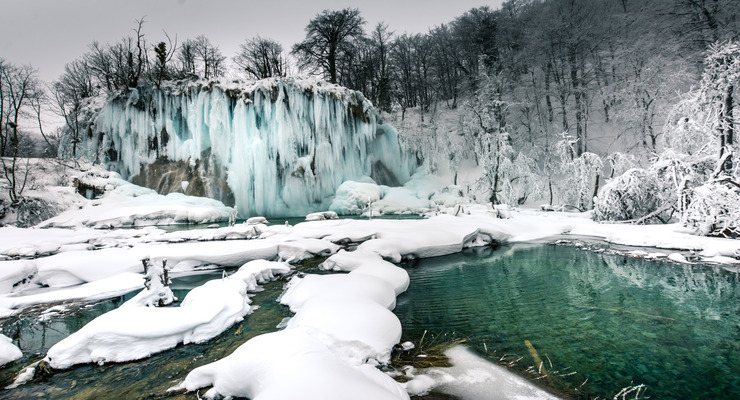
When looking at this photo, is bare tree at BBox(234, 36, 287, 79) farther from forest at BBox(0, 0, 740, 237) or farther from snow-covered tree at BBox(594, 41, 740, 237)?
snow-covered tree at BBox(594, 41, 740, 237)

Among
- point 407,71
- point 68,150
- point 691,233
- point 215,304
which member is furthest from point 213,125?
point 691,233

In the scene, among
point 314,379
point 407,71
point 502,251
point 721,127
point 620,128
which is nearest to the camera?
point 314,379

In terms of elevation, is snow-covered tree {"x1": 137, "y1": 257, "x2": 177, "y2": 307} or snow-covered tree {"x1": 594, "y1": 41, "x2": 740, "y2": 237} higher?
snow-covered tree {"x1": 594, "y1": 41, "x2": 740, "y2": 237}

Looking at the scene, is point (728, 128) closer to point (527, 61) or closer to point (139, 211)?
point (527, 61)

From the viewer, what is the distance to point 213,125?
1850 centimetres

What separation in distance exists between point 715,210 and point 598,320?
6.87 metres

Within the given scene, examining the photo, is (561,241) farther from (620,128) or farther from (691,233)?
(620,128)

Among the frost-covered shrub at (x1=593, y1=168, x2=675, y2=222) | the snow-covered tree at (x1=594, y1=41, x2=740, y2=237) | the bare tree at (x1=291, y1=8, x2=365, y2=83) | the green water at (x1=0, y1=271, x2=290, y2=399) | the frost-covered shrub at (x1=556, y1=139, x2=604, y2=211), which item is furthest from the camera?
the bare tree at (x1=291, y1=8, x2=365, y2=83)

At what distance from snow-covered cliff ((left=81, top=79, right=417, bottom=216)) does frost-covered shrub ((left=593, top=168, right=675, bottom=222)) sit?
1512cm

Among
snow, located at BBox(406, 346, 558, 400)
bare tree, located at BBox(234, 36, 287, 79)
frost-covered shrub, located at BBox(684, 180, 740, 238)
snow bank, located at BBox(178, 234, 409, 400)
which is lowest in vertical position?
snow, located at BBox(406, 346, 558, 400)

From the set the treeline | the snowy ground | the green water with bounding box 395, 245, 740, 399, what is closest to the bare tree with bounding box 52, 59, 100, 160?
the treeline

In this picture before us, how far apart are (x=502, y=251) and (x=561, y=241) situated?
229 cm

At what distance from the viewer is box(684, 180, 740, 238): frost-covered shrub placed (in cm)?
752

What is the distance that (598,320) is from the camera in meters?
4.29
